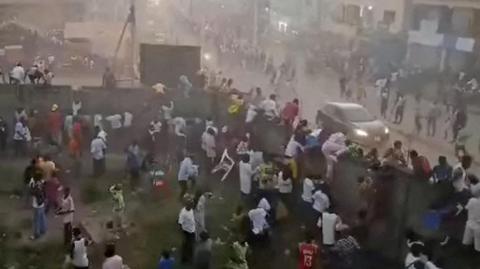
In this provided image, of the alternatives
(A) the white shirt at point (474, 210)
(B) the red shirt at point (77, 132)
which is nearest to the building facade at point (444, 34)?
(A) the white shirt at point (474, 210)

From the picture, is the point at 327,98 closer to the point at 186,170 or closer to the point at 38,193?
the point at 186,170

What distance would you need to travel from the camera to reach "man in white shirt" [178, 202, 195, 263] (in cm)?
960

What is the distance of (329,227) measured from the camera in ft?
31.9

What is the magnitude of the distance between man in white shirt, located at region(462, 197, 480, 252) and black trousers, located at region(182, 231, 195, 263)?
12.4ft

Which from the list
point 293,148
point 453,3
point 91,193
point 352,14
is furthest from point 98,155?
point 453,3

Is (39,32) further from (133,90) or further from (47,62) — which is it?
(133,90)

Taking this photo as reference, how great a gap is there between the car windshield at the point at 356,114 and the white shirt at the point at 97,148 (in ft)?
16.8

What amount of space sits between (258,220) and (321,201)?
989mm

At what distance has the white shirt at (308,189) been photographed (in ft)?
35.3

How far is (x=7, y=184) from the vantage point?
13312 mm

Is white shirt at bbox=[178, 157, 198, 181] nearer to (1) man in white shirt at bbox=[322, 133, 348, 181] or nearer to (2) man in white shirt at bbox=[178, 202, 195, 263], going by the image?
(2) man in white shirt at bbox=[178, 202, 195, 263]

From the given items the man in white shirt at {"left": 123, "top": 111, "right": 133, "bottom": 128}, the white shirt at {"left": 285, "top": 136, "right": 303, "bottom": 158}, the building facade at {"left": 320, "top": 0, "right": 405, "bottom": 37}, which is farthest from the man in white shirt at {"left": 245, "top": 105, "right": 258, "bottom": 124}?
the building facade at {"left": 320, "top": 0, "right": 405, "bottom": 37}

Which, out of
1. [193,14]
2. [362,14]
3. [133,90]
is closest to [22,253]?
[133,90]

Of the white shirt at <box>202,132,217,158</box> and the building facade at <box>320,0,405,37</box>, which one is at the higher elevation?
the building facade at <box>320,0,405,37</box>
